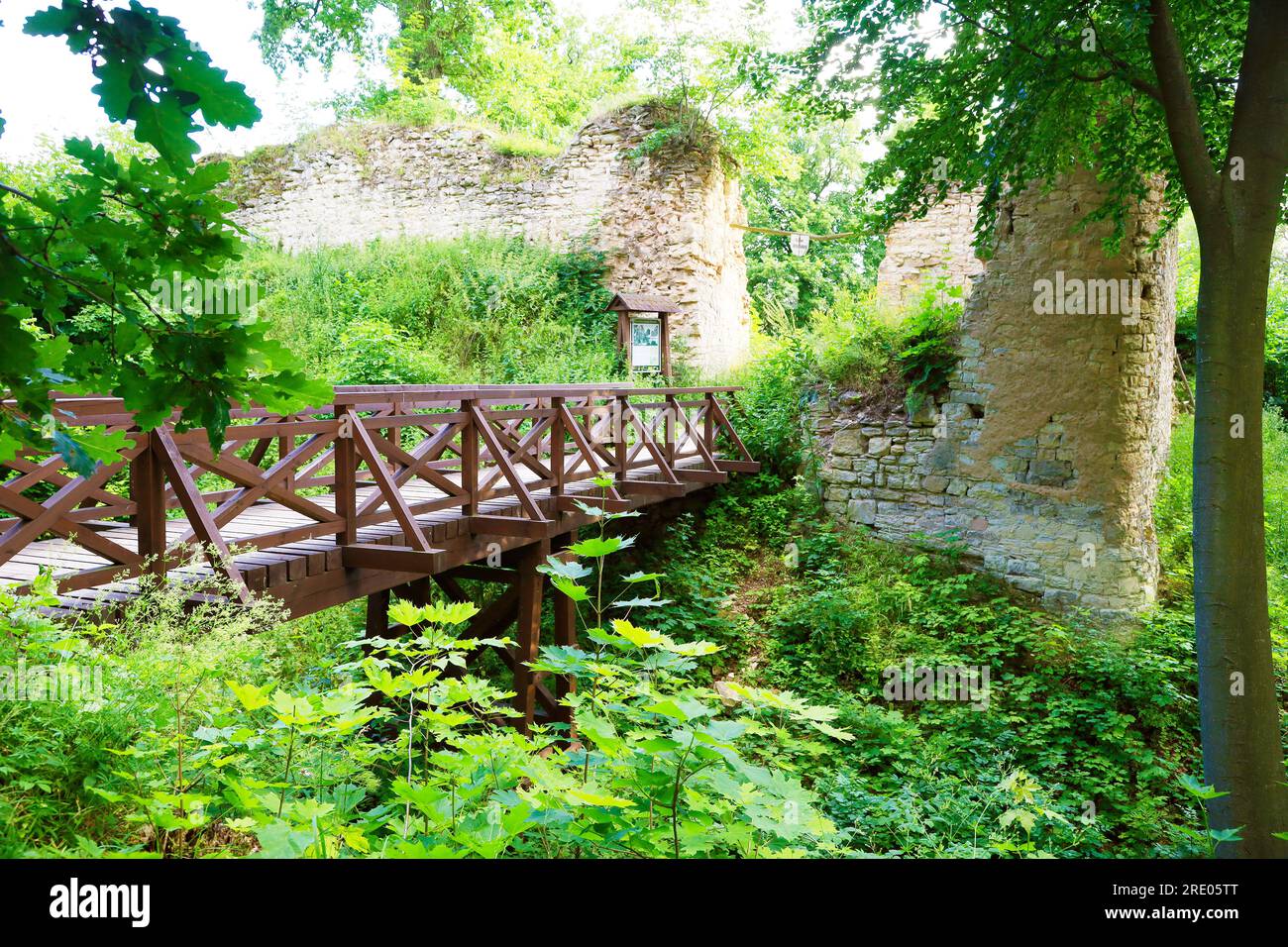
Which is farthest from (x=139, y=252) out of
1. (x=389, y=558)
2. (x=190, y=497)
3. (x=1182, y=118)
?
(x=1182, y=118)

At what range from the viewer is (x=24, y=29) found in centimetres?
153

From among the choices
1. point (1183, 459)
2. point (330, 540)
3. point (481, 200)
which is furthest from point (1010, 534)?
point (481, 200)

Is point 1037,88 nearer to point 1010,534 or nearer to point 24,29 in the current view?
point 1010,534

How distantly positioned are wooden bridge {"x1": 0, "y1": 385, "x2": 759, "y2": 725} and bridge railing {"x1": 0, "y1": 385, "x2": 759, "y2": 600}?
0.04 feet

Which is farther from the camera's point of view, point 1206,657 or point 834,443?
point 834,443

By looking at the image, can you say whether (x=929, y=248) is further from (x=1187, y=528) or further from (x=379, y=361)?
(x=379, y=361)

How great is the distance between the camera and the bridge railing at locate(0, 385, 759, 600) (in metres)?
3.65

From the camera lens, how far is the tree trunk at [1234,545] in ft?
15.0

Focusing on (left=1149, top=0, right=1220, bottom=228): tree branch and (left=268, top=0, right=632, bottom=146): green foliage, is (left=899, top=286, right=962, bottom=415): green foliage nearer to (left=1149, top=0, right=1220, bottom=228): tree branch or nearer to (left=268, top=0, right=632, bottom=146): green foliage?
(left=1149, top=0, right=1220, bottom=228): tree branch

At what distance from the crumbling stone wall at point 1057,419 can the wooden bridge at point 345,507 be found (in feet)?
8.93

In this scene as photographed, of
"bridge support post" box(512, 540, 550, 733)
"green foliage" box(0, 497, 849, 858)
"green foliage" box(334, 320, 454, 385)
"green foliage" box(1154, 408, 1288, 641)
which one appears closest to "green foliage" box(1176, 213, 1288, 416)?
"green foliage" box(1154, 408, 1288, 641)

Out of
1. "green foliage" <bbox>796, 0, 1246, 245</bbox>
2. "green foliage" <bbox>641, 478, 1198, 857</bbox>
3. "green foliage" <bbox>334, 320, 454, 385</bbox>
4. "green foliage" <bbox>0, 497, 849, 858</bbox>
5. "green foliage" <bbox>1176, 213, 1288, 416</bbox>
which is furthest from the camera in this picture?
"green foliage" <bbox>1176, 213, 1288, 416</bbox>

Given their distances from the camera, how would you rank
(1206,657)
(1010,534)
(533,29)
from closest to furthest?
1. (1206,657)
2. (1010,534)
3. (533,29)
